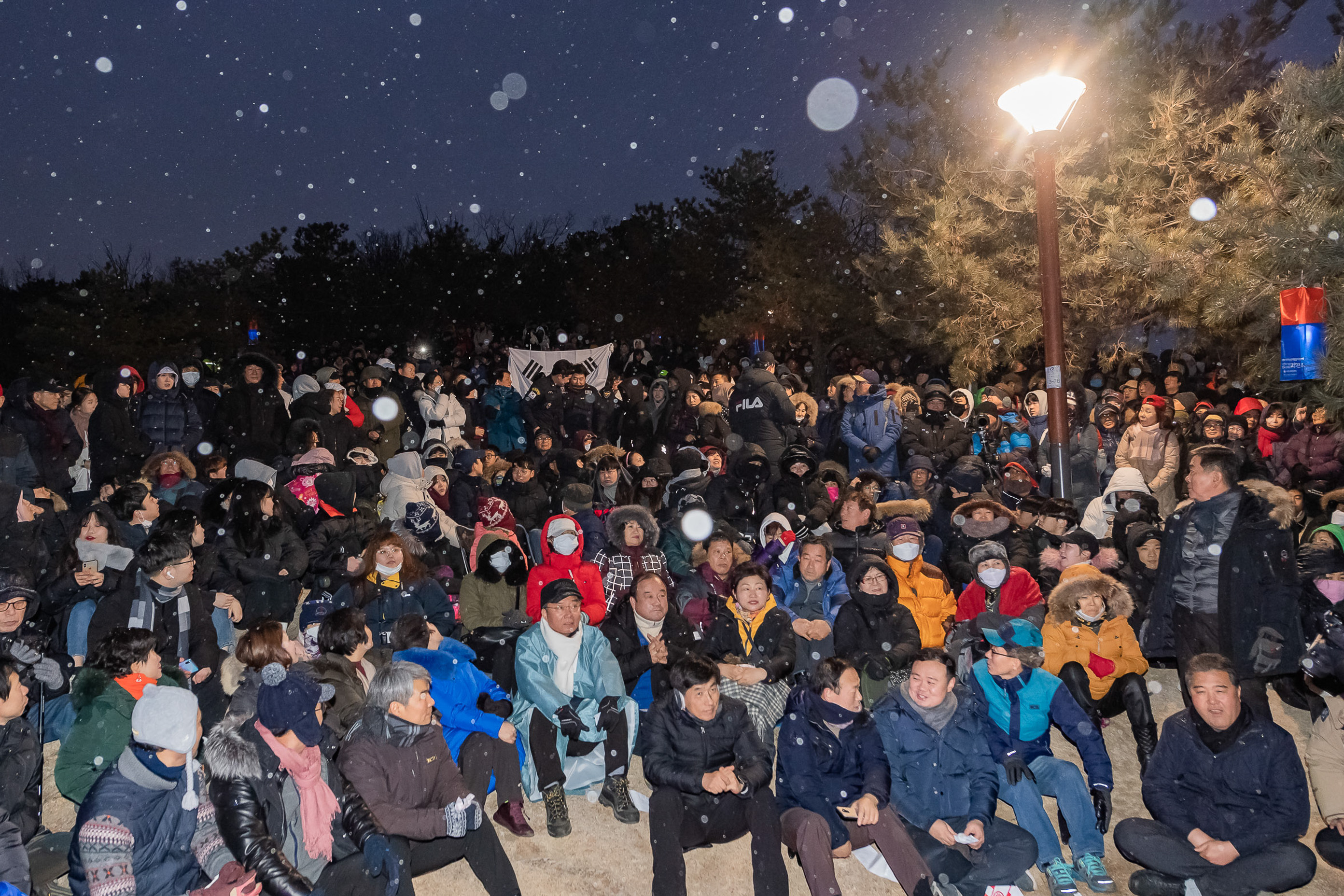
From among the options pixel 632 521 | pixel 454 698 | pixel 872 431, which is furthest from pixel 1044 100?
pixel 454 698

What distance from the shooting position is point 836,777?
4.83 meters

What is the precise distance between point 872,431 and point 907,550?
3044mm

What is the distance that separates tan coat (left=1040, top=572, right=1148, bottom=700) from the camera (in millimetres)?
5820

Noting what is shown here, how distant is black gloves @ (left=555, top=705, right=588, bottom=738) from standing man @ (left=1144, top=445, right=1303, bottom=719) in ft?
11.3

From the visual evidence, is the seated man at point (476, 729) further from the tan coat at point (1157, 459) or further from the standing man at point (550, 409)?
the tan coat at point (1157, 459)

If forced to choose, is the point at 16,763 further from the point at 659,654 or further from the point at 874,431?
the point at 874,431

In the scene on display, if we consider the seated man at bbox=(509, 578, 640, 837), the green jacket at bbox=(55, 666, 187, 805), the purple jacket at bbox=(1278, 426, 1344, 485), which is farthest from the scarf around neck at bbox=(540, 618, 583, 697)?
the purple jacket at bbox=(1278, 426, 1344, 485)

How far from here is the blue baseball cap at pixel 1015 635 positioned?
5.34 meters

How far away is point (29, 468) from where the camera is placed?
26.2 ft

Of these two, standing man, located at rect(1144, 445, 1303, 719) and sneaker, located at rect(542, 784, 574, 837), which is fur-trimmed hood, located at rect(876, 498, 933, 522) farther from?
sneaker, located at rect(542, 784, 574, 837)

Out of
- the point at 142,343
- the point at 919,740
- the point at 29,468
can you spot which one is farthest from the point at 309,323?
the point at 919,740

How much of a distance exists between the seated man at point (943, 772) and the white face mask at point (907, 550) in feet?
5.16

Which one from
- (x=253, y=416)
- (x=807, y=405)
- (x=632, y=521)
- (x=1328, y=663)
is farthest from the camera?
(x=807, y=405)

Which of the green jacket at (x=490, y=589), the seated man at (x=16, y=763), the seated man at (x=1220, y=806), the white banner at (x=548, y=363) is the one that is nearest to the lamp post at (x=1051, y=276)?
the seated man at (x=1220, y=806)
